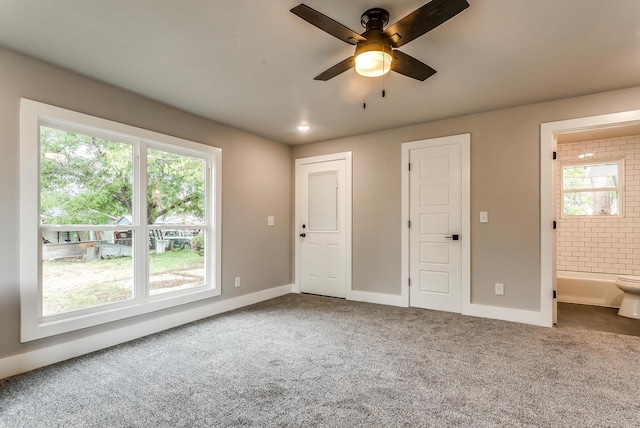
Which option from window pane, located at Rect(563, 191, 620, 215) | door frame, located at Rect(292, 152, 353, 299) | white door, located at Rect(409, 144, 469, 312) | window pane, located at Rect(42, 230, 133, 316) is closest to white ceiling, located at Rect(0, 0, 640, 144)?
white door, located at Rect(409, 144, 469, 312)

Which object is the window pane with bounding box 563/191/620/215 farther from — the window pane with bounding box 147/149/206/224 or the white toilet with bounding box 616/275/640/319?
the window pane with bounding box 147/149/206/224

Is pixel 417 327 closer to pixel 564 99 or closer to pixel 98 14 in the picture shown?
pixel 564 99

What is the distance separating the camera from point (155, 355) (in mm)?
2656

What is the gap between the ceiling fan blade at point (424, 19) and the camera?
5.05 ft

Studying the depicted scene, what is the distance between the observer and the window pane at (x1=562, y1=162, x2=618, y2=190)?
4.63 m

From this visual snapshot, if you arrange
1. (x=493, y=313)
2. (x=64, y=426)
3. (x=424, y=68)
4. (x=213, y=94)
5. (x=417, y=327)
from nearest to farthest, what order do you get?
1. (x=64, y=426)
2. (x=424, y=68)
3. (x=213, y=94)
4. (x=417, y=327)
5. (x=493, y=313)

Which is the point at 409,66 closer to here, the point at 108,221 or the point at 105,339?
the point at 108,221

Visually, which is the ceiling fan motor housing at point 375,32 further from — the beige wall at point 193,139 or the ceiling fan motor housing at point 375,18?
the beige wall at point 193,139

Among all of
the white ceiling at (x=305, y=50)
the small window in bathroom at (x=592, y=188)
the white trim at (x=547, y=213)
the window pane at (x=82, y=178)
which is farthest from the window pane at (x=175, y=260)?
the small window in bathroom at (x=592, y=188)

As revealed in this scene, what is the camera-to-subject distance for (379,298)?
440cm

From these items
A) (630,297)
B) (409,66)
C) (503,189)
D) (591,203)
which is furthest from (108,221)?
(591,203)

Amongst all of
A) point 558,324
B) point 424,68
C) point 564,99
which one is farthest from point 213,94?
point 558,324

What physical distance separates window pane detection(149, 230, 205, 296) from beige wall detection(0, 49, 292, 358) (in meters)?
0.28

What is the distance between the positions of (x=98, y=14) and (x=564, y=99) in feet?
13.6
